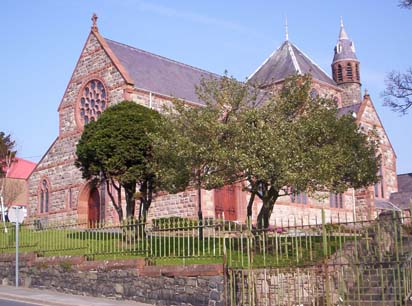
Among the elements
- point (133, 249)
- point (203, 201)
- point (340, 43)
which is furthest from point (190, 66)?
point (133, 249)

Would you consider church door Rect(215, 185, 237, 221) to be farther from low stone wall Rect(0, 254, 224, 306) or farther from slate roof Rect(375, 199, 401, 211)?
low stone wall Rect(0, 254, 224, 306)

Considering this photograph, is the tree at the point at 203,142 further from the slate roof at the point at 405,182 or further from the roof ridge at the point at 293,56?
the slate roof at the point at 405,182

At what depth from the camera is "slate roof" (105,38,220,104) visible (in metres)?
35.9

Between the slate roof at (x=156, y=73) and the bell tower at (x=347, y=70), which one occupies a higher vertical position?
the bell tower at (x=347, y=70)

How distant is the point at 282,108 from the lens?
21062mm

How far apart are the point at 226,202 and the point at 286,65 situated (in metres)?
20.1

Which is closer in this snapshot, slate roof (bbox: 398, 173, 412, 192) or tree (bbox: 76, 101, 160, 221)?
tree (bbox: 76, 101, 160, 221)

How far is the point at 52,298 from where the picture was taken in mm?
17344

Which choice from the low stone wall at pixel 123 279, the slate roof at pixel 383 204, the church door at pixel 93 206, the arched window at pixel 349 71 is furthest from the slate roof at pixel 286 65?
the low stone wall at pixel 123 279

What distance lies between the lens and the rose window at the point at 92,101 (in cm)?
3607

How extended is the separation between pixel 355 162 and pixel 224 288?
10546 mm

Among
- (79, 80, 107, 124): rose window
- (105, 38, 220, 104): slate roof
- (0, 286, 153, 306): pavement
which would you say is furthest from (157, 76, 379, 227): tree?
(79, 80, 107, 124): rose window

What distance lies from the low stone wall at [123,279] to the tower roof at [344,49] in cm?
4452

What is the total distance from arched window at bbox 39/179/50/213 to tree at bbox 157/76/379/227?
19.7 meters
